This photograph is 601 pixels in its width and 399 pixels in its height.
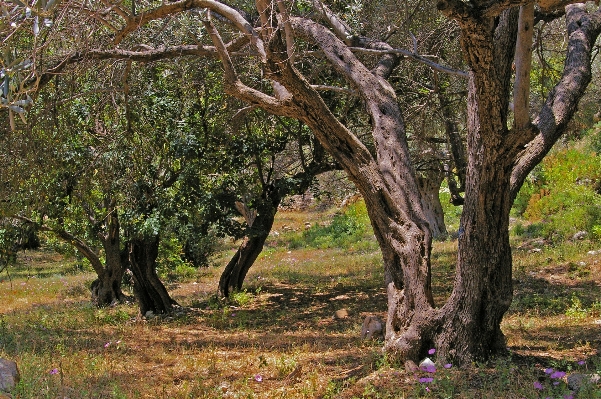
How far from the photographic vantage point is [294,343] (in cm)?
760

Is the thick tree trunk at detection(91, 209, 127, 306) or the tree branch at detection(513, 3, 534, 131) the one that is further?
the thick tree trunk at detection(91, 209, 127, 306)

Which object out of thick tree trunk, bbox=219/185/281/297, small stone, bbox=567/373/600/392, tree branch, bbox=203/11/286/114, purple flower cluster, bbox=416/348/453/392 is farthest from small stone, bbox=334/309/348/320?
small stone, bbox=567/373/600/392

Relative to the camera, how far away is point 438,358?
5441mm

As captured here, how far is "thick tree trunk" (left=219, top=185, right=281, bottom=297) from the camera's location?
11391 millimetres

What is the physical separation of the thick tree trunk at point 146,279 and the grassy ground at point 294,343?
1.36 ft

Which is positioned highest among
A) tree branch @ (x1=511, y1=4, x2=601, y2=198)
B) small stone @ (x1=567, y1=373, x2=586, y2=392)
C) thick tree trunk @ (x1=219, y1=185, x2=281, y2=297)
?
tree branch @ (x1=511, y1=4, x2=601, y2=198)

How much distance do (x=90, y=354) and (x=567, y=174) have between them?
15.1m

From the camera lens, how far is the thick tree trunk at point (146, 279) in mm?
11227

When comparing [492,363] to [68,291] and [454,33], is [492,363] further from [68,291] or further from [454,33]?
[68,291]

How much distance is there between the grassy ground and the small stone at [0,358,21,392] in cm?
10

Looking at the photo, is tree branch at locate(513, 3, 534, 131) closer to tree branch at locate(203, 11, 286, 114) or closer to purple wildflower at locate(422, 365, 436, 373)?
purple wildflower at locate(422, 365, 436, 373)

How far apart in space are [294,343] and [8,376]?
3.43 meters

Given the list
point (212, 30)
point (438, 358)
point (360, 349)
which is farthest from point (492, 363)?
point (212, 30)

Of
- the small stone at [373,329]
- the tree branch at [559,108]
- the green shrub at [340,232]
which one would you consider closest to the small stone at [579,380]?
the tree branch at [559,108]
